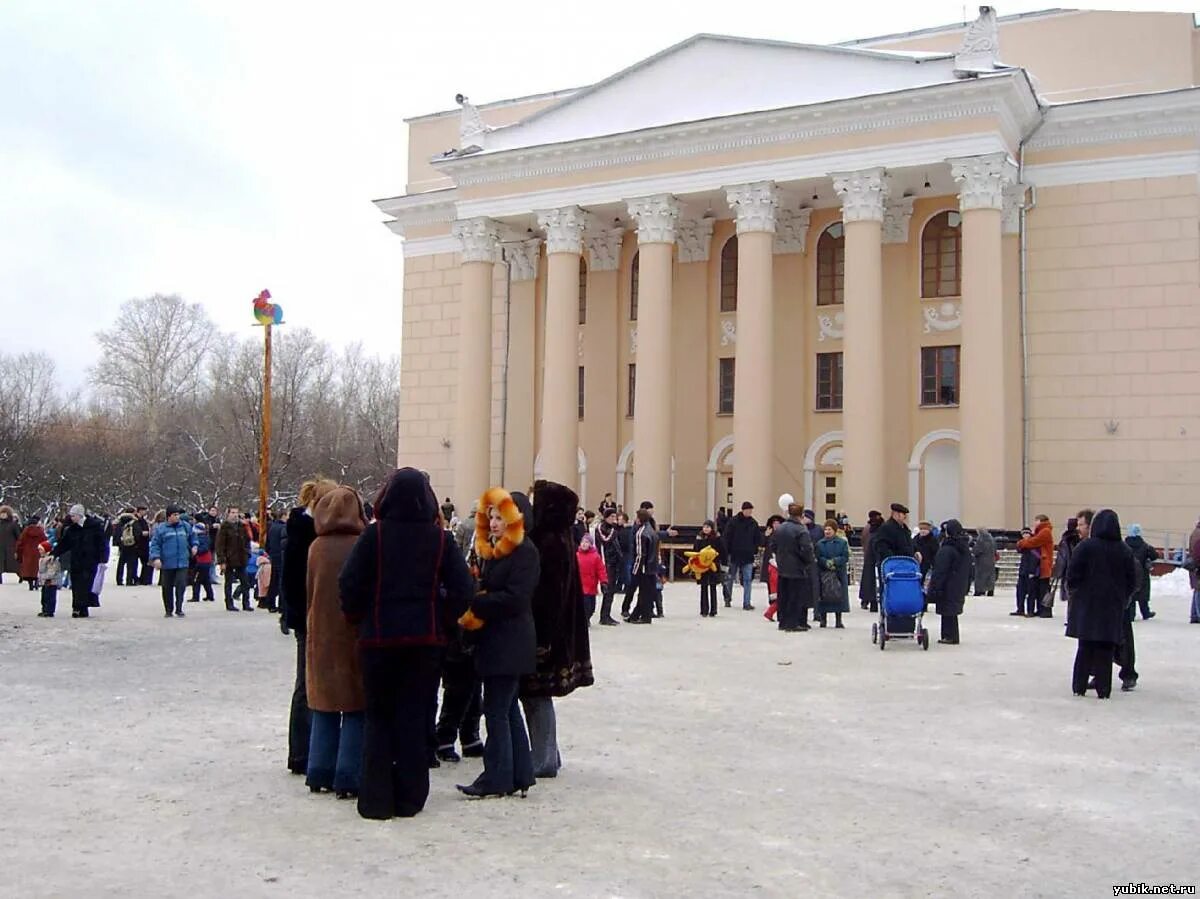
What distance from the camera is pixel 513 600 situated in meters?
7.03

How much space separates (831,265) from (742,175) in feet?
14.2

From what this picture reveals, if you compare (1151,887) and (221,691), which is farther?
(221,691)

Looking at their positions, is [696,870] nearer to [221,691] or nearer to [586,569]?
[221,691]

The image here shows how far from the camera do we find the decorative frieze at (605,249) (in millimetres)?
37719

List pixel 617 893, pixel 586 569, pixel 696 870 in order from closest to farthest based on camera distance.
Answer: pixel 617 893, pixel 696 870, pixel 586 569

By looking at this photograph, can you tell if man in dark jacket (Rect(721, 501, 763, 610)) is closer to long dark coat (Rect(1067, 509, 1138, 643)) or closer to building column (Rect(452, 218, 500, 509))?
long dark coat (Rect(1067, 509, 1138, 643))

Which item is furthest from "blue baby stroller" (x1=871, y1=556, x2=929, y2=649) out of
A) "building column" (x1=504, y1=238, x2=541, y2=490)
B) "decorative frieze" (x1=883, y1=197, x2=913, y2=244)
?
"building column" (x1=504, y1=238, x2=541, y2=490)

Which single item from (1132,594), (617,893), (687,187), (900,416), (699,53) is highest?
(699,53)

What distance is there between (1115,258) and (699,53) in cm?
1239

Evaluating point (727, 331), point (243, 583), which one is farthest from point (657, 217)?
point (243, 583)

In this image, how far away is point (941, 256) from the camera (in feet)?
110

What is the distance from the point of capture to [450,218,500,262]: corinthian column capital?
36406 mm

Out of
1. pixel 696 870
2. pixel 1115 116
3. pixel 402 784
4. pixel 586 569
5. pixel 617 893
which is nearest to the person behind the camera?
pixel 617 893

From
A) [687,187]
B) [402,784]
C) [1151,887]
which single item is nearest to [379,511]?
[402,784]
